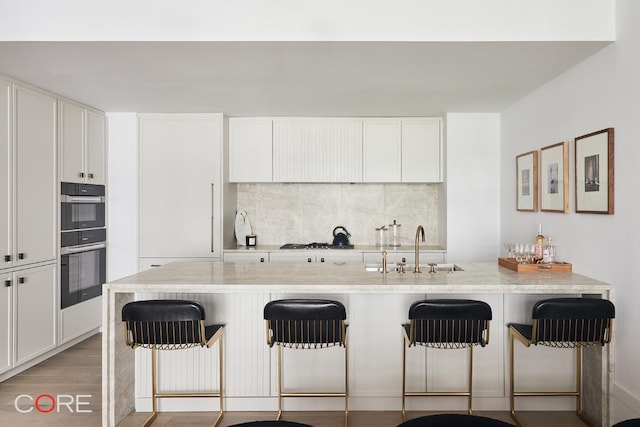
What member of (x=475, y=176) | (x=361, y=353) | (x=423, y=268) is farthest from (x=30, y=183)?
(x=475, y=176)

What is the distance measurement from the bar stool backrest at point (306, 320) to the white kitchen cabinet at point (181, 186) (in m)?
2.48

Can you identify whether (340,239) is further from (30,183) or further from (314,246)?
(30,183)

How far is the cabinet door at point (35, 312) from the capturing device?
3.49 m

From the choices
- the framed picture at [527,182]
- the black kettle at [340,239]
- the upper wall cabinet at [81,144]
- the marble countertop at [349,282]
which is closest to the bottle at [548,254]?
the marble countertop at [349,282]

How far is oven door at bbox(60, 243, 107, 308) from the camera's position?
13.3 feet

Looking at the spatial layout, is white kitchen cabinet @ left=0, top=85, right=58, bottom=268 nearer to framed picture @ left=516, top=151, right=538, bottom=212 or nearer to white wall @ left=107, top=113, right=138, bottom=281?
white wall @ left=107, top=113, right=138, bottom=281

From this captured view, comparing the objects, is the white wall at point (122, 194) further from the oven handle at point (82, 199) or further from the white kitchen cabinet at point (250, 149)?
the white kitchen cabinet at point (250, 149)

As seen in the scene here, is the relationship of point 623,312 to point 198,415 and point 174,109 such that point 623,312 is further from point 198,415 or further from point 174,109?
point 174,109

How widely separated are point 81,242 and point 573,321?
170 inches

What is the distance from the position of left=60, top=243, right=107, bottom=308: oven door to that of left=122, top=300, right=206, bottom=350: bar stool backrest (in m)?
2.10

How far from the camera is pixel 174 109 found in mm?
4555

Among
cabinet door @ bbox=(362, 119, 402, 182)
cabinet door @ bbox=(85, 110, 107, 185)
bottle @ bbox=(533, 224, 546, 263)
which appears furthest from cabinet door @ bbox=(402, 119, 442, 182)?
cabinet door @ bbox=(85, 110, 107, 185)
